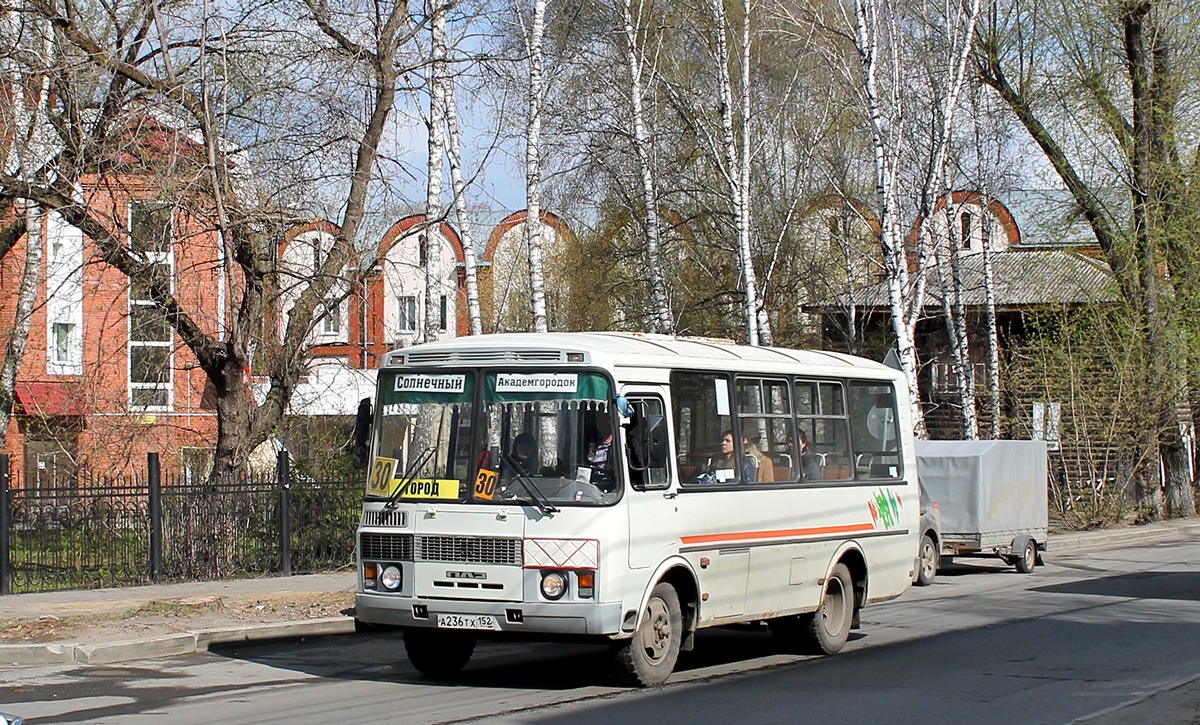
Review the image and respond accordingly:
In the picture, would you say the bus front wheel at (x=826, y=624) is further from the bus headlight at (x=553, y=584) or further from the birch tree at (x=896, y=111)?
the birch tree at (x=896, y=111)

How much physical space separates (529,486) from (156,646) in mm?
4692

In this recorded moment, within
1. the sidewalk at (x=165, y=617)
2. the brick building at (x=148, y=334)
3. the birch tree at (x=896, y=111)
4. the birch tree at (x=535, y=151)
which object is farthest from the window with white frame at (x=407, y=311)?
the birch tree at (x=896, y=111)

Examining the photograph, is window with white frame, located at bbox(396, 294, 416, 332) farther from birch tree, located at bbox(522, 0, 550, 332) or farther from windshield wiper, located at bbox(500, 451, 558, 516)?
windshield wiper, located at bbox(500, 451, 558, 516)

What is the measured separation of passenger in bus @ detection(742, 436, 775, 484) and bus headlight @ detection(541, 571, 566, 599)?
2.39 metres

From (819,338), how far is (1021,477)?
21373 millimetres

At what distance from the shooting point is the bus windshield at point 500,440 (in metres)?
10.1

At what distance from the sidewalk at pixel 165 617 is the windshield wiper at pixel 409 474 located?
138 inches

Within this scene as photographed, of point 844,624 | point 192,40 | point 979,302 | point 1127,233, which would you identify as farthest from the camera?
point 979,302

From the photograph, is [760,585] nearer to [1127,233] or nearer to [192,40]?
[192,40]

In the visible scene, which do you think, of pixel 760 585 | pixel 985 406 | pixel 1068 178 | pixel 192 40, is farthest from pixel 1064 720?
pixel 985 406

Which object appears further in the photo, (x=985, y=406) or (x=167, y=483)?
(x=985, y=406)

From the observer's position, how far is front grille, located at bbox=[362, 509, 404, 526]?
10492mm

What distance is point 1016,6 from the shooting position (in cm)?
3275

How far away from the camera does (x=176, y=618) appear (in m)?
14.1
